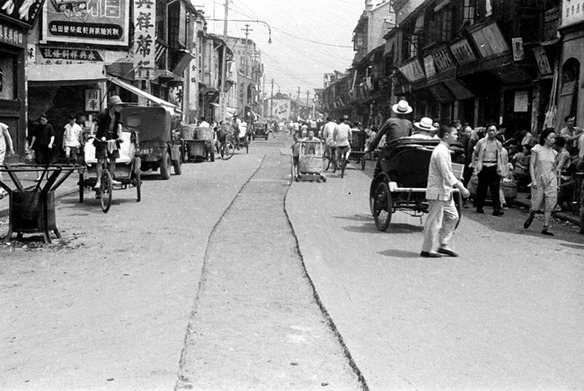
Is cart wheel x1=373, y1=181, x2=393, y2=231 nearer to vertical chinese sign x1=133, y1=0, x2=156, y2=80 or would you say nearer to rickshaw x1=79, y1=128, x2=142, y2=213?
rickshaw x1=79, y1=128, x2=142, y2=213

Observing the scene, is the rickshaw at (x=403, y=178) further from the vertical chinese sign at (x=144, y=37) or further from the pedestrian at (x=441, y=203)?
the vertical chinese sign at (x=144, y=37)

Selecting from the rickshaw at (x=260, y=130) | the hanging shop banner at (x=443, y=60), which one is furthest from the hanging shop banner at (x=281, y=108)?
the hanging shop banner at (x=443, y=60)

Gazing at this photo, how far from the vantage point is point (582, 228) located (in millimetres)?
11922

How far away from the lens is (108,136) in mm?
12875

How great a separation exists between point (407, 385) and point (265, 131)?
6764cm

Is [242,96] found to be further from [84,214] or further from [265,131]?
[84,214]

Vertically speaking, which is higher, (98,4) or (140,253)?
(98,4)

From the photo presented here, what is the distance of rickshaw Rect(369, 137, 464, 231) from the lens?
420 inches

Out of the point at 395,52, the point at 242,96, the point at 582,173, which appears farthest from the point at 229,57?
the point at 582,173

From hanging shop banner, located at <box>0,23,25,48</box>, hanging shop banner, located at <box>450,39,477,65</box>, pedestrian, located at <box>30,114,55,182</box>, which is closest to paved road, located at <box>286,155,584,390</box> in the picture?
pedestrian, located at <box>30,114,55,182</box>

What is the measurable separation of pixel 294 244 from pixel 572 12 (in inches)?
487

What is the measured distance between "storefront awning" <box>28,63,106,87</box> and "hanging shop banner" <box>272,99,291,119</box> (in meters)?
154

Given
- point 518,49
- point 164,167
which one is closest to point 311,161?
point 164,167

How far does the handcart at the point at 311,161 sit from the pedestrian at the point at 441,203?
34.5 ft
